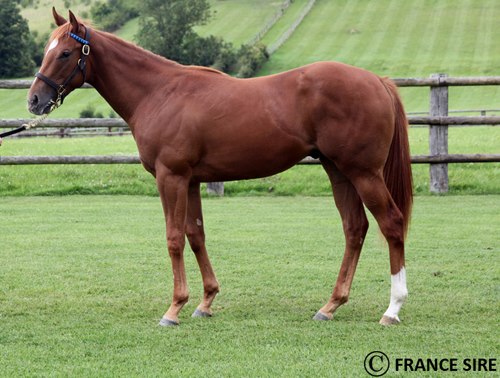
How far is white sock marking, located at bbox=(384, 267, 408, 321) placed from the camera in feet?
18.5

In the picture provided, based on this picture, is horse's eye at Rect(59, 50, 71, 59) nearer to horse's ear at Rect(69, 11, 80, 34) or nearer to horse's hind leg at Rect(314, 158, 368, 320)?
horse's ear at Rect(69, 11, 80, 34)

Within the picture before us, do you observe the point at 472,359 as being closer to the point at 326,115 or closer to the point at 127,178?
the point at 326,115

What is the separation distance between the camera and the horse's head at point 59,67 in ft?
19.3

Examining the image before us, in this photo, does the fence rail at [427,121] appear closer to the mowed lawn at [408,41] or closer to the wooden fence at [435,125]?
the wooden fence at [435,125]

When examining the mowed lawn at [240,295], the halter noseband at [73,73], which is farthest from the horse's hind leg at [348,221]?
the halter noseband at [73,73]

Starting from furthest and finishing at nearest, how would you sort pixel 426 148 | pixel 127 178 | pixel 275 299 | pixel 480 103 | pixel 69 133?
pixel 480 103
pixel 69 133
pixel 426 148
pixel 127 178
pixel 275 299

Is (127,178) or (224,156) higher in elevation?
(224,156)

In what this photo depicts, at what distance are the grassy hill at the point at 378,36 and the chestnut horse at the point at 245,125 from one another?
3722 cm

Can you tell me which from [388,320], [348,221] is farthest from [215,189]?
[388,320]

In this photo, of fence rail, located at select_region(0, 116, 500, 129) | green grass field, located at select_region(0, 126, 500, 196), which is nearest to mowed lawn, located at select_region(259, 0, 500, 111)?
green grass field, located at select_region(0, 126, 500, 196)

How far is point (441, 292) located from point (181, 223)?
214 cm

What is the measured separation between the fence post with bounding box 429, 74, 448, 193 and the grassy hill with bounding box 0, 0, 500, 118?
3017 centimetres

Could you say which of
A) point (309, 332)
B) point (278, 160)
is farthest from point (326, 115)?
point (309, 332)

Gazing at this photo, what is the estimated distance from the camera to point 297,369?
14.7ft
